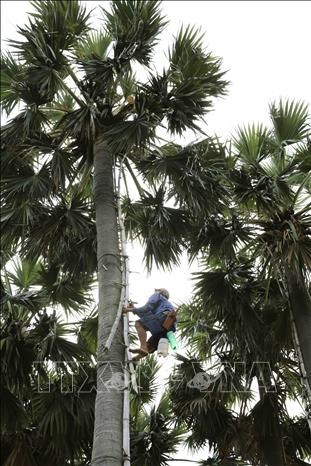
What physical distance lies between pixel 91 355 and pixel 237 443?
278cm

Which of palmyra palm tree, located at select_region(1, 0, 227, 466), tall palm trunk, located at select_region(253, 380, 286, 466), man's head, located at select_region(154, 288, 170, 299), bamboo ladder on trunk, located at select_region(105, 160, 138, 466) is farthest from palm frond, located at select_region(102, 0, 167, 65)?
tall palm trunk, located at select_region(253, 380, 286, 466)

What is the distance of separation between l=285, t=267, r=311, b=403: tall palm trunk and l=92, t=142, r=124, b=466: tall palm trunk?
3.11m

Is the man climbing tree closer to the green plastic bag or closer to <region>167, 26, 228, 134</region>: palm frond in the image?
the green plastic bag

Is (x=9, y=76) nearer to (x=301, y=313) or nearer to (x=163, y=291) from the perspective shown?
(x=163, y=291)

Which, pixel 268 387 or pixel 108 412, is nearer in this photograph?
pixel 108 412

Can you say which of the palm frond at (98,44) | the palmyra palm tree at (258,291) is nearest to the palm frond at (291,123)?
the palmyra palm tree at (258,291)

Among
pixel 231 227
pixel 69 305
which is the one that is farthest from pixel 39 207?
pixel 231 227

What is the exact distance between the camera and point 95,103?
353 inches

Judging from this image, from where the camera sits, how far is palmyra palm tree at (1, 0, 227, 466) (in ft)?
28.3

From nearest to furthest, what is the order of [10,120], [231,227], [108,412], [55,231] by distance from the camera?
[108,412], [10,120], [55,231], [231,227]

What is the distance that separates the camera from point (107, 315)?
22.1ft

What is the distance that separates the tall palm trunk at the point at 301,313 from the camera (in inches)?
339

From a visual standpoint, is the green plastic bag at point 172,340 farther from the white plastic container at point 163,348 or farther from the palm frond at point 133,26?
the palm frond at point 133,26

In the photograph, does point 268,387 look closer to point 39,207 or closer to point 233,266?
point 233,266
